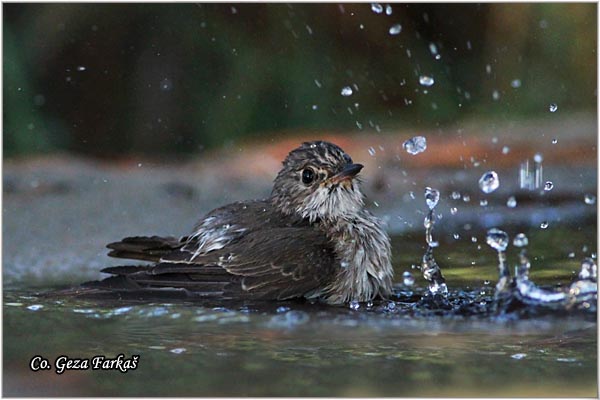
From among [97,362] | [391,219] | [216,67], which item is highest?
[216,67]

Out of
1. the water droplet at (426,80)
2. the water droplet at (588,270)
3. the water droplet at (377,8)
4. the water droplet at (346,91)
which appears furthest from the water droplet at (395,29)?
the water droplet at (588,270)

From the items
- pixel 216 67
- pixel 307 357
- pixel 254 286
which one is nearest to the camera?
pixel 307 357

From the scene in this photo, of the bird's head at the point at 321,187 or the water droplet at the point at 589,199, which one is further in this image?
the water droplet at the point at 589,199

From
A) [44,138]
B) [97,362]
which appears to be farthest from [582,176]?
[97,362]

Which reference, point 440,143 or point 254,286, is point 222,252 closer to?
point 254,286

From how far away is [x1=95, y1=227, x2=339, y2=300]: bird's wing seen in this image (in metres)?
7.07

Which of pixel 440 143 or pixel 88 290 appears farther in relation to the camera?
pixel 440 143

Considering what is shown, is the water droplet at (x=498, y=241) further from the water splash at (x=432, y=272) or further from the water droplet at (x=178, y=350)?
the water droplet at (x=178, y=350)

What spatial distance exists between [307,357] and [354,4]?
6315mm

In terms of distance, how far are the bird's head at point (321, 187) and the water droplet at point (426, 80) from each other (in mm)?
3489

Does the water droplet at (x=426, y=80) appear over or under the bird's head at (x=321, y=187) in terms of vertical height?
over

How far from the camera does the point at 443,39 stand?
11414 mm

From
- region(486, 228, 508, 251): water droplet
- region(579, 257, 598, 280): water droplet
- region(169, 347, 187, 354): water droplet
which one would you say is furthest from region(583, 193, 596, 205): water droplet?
region(169, 347, 187, 354): water droplet

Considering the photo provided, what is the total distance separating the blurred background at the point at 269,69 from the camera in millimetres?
10961
